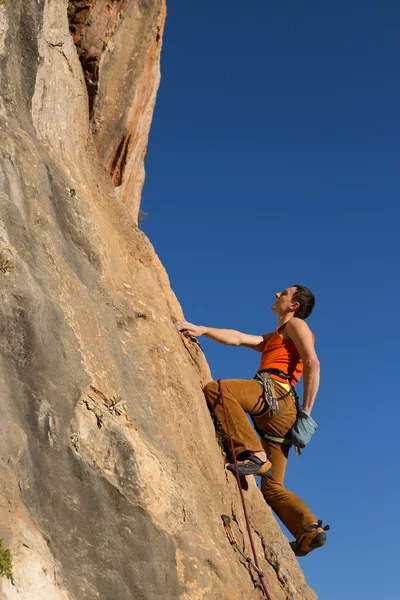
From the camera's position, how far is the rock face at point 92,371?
6512 millimetres

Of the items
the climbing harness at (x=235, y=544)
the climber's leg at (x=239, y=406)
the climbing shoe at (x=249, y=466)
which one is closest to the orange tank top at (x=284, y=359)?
the climber's leg at (x=239, y=406)

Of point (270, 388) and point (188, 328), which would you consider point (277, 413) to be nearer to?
point (270, 388)

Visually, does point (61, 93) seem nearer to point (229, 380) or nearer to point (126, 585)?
point (229, 380)

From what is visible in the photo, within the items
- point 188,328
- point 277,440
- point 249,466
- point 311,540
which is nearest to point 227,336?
point 188,328

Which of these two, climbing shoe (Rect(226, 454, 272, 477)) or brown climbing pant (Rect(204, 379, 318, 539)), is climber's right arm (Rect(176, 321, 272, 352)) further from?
climbing shoe (Rect(226, 454, 272, 477))

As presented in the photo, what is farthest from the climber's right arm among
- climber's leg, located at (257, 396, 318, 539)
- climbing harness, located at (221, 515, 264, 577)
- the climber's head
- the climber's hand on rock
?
climbing harness, located at (221, 515, 264, 577)

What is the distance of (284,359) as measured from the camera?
9914 millimetres

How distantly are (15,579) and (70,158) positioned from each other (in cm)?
524

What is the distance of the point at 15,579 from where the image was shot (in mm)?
5859

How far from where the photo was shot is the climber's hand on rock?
388 inches

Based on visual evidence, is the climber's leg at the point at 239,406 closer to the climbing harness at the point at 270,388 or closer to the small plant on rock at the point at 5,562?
the climbing harness at the point at 270,388

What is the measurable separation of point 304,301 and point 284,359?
96 cm

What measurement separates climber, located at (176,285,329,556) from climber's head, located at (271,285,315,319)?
0.08m

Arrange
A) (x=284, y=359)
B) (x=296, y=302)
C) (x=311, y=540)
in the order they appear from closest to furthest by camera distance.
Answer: (x=311, y=540) → (x=284, y=359) → (x=296, y=302)
